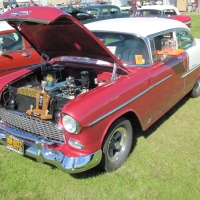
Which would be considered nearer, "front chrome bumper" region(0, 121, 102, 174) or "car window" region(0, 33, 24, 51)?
"front chrome bumper" region(0, 121, 102, 174)

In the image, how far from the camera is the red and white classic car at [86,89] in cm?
253

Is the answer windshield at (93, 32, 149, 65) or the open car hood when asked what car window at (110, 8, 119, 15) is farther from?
windshield at (93, 32, 149, 65)

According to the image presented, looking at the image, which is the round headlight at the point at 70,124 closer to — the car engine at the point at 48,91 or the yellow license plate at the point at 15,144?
the car engine at the point at 48,91

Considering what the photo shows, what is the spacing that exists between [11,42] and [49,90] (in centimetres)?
306

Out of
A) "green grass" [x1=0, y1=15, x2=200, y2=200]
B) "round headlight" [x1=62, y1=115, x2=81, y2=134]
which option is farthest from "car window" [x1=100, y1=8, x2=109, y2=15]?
"round headlight" [x1=62, y1=115, x2=81, y2=134]

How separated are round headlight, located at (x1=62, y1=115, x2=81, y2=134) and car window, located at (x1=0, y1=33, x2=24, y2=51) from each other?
150 inches

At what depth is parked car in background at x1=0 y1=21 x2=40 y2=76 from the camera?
5.56m

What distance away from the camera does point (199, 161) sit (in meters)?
3.20

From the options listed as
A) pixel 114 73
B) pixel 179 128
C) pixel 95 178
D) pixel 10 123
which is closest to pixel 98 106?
pixel 114 73

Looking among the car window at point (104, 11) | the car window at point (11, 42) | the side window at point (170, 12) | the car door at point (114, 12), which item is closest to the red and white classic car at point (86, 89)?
the car window at point (11, 42)

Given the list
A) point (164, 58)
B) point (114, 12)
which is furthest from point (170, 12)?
point (164, 58)

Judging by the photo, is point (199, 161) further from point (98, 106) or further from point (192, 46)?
point (192, 46)

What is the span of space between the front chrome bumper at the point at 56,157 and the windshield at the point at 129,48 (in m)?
1.36

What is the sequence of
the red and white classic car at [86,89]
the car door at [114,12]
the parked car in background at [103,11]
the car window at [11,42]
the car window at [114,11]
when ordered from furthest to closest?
1. the car window at [114,11]
2. the car door at [114,12]
3. the parked car in background at [103,11]
4. the car window at [11,42]
5. the red and white classic car at [86,89]
